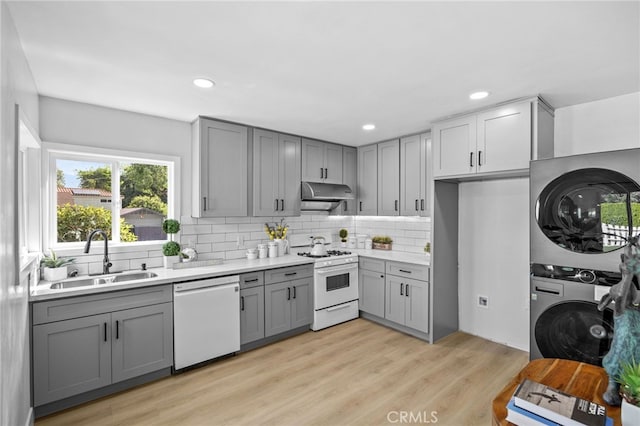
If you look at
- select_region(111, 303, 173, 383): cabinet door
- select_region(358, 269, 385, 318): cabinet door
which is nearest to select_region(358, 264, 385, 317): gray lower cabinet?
select_region(358, 269, 385, 318): cabinet door

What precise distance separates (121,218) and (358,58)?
2703mm

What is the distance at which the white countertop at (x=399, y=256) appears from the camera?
365 centimetres

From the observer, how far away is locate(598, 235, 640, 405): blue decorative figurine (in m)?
1.26

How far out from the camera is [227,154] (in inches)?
138

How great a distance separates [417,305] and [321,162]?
7.10ft

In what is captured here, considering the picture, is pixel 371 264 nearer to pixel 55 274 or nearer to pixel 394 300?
pixel 394 300

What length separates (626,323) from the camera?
1282 mm

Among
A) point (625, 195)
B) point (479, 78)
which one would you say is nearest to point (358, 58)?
point (479, 78)

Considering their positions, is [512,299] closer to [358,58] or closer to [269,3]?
[358,58]

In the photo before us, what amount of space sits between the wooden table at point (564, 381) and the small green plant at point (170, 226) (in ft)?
9.79

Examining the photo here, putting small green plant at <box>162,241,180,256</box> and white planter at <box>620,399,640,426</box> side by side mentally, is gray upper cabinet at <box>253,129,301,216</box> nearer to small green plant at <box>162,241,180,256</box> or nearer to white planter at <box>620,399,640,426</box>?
small green plant at <box>162,241,180,256</box>

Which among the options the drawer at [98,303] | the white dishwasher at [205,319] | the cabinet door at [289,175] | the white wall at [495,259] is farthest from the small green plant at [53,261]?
the white wall at [495,259]

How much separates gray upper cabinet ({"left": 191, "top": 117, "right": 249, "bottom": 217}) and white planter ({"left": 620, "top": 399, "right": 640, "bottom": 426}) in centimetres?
322

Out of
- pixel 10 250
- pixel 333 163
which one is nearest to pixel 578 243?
pixel 333 163
